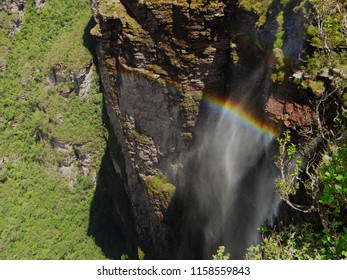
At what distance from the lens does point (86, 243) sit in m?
39.5

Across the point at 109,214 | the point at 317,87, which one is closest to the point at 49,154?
the point at 109,214

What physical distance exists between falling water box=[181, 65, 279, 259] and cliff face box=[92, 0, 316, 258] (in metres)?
1.25

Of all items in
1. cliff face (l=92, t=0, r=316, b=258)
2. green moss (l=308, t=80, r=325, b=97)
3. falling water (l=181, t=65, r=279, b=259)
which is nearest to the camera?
green moss (l=308, t=80, r=325, b=97)

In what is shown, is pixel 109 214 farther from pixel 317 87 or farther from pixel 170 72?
pixel 317 87

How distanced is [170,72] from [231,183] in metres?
7.44

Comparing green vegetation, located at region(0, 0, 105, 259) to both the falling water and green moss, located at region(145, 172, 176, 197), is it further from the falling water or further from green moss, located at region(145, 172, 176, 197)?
the falling water

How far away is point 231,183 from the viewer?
67.4 feet

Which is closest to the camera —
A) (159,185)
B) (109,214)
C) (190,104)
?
(190,104)

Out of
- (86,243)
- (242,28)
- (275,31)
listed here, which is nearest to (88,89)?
(86,243)

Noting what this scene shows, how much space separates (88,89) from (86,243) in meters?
17.5

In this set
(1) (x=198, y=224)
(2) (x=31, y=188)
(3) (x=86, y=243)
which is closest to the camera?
(1) (x=198, y=224)

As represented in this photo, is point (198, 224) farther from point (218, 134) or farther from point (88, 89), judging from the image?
point (88, 89)

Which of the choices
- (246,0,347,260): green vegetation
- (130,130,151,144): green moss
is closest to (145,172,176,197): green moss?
(130,130,151,144): green moss

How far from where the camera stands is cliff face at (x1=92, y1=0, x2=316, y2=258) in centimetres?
1638
